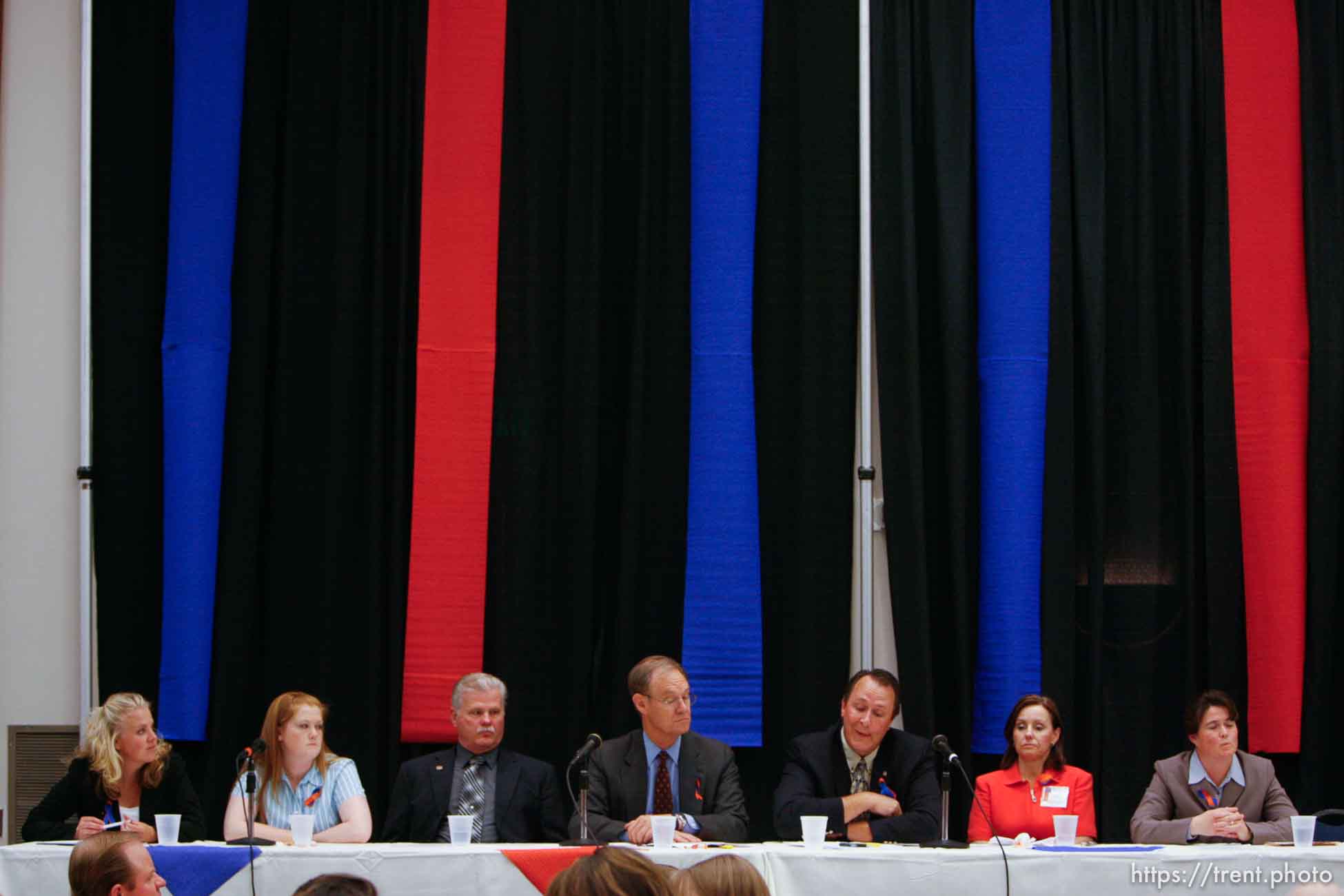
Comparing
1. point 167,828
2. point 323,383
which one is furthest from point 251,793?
point 323,383

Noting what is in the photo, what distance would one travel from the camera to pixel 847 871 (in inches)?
157

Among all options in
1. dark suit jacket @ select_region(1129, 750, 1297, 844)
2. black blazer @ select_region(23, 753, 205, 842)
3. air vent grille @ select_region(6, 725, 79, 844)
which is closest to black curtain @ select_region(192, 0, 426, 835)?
air vent grille @ select_region(6, 725, 79, 844)

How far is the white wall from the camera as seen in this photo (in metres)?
5.95

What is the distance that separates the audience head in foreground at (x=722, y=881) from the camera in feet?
8.04

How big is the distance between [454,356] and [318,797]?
1809 millimetres

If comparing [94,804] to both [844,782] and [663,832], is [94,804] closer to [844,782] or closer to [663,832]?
[663,832]

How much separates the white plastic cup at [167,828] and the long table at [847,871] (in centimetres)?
21

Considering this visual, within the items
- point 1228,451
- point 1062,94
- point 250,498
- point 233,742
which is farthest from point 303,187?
point 1228,451

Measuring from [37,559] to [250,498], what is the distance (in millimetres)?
926

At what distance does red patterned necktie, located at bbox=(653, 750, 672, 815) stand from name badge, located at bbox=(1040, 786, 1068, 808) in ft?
3.86

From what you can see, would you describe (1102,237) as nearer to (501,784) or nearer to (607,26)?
(607,26)

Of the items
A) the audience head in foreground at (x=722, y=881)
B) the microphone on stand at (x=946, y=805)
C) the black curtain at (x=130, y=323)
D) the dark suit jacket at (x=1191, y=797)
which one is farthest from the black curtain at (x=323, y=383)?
the audience head in foreground at (x=722, y=881)

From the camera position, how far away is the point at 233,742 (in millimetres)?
5707
